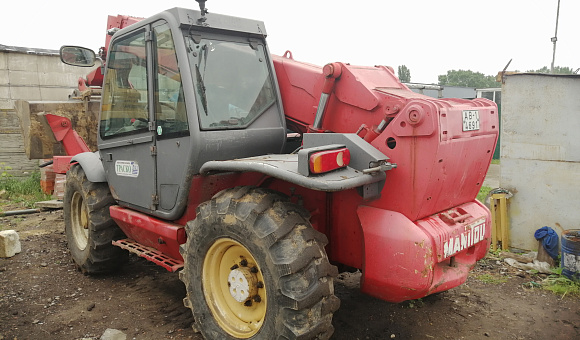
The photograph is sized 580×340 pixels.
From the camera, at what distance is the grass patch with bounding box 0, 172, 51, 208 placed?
937 cm

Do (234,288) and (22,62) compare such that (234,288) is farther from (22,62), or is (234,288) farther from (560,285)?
(22,62)

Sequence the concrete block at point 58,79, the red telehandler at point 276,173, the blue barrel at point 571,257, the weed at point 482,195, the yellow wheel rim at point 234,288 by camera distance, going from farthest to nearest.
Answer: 1. the concrete block at point 58,79
2. the weed at point 482,195
3. the blue barrel at point 571,257
4. the yellow wheel rim at point 234,288
5. the red telehandler at point 276,173

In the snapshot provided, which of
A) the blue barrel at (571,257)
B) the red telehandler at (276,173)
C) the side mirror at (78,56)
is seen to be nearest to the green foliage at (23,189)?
the side mirror at (78,56)

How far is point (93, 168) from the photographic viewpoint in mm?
4617

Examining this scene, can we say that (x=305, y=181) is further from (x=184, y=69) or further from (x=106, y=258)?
(x=106, y=258)

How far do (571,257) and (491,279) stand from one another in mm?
852

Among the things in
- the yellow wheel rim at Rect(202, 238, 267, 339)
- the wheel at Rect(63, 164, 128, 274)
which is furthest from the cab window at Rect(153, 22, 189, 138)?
the wheel at Rect(63, 164, 128, 274)

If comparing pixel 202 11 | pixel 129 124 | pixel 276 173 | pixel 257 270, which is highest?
pixel 202 11

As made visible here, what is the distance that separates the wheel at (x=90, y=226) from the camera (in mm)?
4562

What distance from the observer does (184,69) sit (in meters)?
3.36

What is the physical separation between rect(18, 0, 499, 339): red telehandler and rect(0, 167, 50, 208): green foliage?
614 centimetres

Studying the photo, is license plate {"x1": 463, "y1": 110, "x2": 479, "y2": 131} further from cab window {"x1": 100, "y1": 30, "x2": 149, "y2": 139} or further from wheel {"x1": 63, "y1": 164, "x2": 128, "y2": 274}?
wheel {"x1": 63, "y1": 164, "x2": 128, "y2": 274}

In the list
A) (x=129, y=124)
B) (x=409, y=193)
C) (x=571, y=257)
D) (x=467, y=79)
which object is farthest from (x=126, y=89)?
(x=467, y=79)

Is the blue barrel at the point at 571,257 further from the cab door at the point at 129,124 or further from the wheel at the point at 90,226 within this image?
the wheel at the point at 90,226
